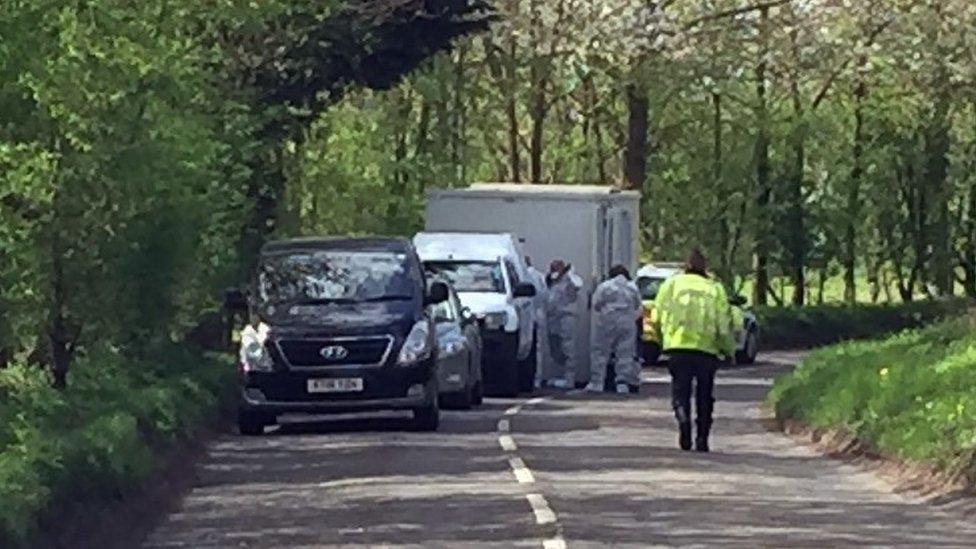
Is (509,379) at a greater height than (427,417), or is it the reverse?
(427,417)

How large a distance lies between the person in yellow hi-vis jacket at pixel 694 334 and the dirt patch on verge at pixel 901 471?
139cm

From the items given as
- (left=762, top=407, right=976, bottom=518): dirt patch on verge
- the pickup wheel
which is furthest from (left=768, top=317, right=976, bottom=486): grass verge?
the pickup wheel

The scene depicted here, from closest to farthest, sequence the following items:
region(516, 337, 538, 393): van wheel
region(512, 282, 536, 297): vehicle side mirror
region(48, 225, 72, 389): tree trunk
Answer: region(48, 225, 72, 389): tree trunk → region(512, 282, 536, 297): vehicle side mirror → region(516, 337, 538, 393): van wheel

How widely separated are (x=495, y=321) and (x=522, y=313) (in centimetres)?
103

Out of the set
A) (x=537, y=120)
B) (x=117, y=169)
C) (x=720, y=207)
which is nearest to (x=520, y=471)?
(x=117, y=169)

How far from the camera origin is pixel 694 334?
2400cm

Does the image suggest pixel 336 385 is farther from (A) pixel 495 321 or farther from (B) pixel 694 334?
(A) pixel 495 321

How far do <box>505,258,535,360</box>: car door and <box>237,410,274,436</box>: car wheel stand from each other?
26.6 ft

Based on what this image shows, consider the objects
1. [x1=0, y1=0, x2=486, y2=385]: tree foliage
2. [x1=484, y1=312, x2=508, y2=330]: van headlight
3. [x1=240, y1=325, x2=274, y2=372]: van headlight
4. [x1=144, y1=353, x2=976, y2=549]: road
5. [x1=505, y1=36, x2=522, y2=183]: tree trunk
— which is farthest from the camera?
[x1=505, y1=36, x2=522, y2=183]: tree trunk

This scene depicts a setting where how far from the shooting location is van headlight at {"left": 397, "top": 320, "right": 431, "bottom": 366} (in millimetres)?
27062

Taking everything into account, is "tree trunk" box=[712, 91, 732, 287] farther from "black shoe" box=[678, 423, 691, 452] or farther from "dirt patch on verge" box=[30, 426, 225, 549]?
"dirt patch on verge" box=[30, 426, 225, 549]

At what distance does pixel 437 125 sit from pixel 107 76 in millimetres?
41497

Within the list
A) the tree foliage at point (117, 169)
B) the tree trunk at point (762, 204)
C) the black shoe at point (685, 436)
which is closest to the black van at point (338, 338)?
the tree foliage at point (117, 169)

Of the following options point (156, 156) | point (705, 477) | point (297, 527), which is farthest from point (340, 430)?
point (297, 527)
